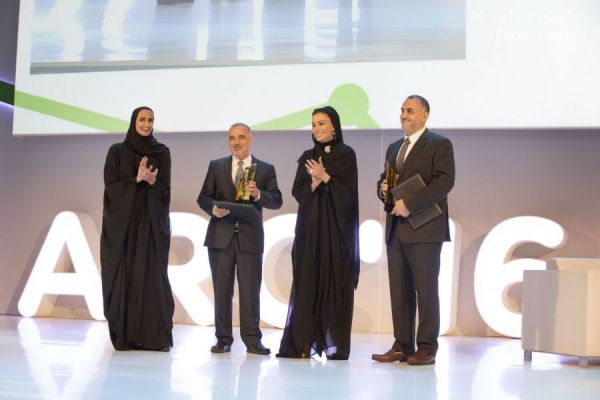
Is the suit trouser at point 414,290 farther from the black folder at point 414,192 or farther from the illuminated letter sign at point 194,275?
the illuminated letter sign at point 194,275

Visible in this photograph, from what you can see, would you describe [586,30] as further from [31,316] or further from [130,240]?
[31,316]

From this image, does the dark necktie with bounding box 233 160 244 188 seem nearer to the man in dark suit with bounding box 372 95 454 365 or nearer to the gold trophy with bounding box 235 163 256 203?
the gold trophy with bounding box 235 163 256 203

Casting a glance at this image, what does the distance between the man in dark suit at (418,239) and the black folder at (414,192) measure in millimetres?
22

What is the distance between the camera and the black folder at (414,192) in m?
4.22

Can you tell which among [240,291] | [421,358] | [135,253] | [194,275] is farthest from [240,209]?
[194,275]

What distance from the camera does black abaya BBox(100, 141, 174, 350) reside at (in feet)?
15.4

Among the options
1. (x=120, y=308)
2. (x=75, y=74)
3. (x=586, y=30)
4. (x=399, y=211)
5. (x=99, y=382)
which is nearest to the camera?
(x=99, y=382)

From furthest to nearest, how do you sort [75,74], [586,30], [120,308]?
[75,74]
[586,30]
[120,308]

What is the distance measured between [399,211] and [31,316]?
4303 millimetres

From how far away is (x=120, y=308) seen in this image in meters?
4.69

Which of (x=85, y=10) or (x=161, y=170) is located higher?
(x=85, y=10)

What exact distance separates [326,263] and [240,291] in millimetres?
565

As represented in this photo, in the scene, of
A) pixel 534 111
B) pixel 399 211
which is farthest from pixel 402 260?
pixel 534 111

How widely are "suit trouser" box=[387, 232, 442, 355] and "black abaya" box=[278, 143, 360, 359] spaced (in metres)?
0.27
